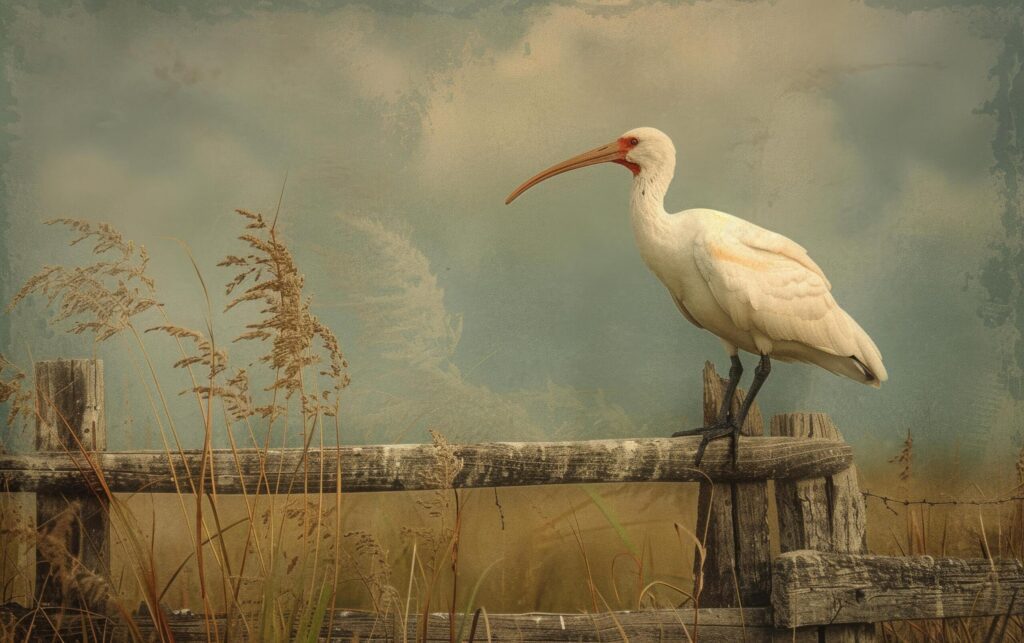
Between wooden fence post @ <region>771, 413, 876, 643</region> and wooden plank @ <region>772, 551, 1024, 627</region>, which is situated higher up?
wooden fence post @ <region>771, 413, 876, 643</region>

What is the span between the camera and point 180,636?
246 cm

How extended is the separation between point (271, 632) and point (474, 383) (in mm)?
1939

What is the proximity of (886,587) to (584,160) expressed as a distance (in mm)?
1715

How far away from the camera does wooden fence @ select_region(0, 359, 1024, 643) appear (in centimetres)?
246

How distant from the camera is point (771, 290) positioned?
2979 millimetres

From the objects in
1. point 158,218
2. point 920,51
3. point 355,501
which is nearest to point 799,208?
point 920,51

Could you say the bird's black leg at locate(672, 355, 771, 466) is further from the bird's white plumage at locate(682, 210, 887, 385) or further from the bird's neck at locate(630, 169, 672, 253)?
the bird's neck at locate(630, 169, 672, 253)

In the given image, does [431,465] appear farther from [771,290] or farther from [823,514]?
[771,290]

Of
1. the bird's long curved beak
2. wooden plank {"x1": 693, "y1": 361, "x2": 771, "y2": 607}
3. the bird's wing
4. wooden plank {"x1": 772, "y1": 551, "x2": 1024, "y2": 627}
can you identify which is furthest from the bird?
wooden plank {"x1": 772, "y1": 551, "x2": 1024, "y2": 627}

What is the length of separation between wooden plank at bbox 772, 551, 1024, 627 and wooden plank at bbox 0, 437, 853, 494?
0.95 feet

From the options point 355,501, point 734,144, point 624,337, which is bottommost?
point 355,501

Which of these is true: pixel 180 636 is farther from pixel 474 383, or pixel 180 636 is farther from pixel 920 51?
pixel 920 51

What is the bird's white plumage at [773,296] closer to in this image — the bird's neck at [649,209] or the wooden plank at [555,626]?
the bird's neck at [649,209]
